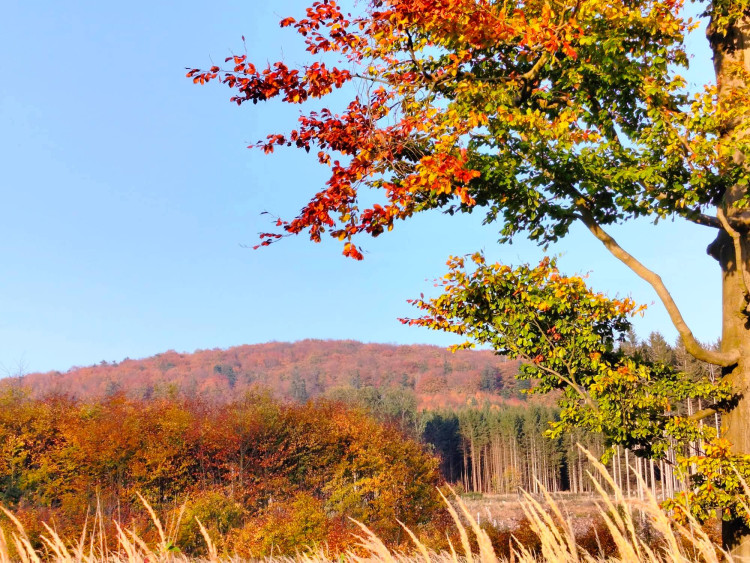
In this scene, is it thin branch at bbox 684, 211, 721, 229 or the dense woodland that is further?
the dense woodland

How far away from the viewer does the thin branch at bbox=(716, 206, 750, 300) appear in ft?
29.9

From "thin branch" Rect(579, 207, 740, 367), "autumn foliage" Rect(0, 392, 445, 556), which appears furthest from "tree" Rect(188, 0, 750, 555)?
"autumn foliage" Rect(0, 392, 445, 556)

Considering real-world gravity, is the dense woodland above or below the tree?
below

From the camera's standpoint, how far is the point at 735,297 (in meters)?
10.0

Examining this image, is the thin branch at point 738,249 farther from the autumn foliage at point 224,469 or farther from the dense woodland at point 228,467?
the autumn foliage at point 224,469

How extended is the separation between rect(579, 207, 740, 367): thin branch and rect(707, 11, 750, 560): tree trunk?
32 cm

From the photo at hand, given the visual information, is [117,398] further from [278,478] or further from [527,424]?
[527,424]

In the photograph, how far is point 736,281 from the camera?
10.0 meters

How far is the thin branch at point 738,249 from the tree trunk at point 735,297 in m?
0.05

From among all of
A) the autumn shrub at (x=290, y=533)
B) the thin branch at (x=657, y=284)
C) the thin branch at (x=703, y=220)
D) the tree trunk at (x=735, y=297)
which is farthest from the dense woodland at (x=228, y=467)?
the thin branch at (x=703, y=220)

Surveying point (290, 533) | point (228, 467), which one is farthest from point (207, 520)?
point (228, 467)

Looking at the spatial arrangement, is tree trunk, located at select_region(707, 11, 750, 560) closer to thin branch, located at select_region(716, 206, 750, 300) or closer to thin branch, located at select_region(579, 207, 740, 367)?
thin branch, located at select_region(716, 206, 750, 300)

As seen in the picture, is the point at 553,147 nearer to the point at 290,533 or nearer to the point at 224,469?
the point at 290,533

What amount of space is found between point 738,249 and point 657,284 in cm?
131
